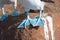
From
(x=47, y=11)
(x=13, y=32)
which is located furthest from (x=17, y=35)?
(x=47, y=11)

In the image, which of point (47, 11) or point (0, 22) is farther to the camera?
point (47, 11)

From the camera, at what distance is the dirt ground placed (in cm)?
185

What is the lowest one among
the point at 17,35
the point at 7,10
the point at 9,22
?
the point at 17,35

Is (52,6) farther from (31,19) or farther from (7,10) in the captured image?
(7,10)

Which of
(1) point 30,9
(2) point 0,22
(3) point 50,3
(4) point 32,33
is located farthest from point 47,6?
(2) point 0,22

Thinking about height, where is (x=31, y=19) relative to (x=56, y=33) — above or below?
above

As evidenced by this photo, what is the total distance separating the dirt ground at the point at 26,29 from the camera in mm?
1851

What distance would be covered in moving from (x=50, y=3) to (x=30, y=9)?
210mm

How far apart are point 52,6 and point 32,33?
0.32 meters

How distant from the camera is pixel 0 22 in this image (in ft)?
6.00

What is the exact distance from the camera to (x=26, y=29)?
1.91 m

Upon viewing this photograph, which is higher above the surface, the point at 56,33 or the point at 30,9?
the point at 30,9

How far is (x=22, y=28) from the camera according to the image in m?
1.90

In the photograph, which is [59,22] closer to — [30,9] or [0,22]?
[30,9]
